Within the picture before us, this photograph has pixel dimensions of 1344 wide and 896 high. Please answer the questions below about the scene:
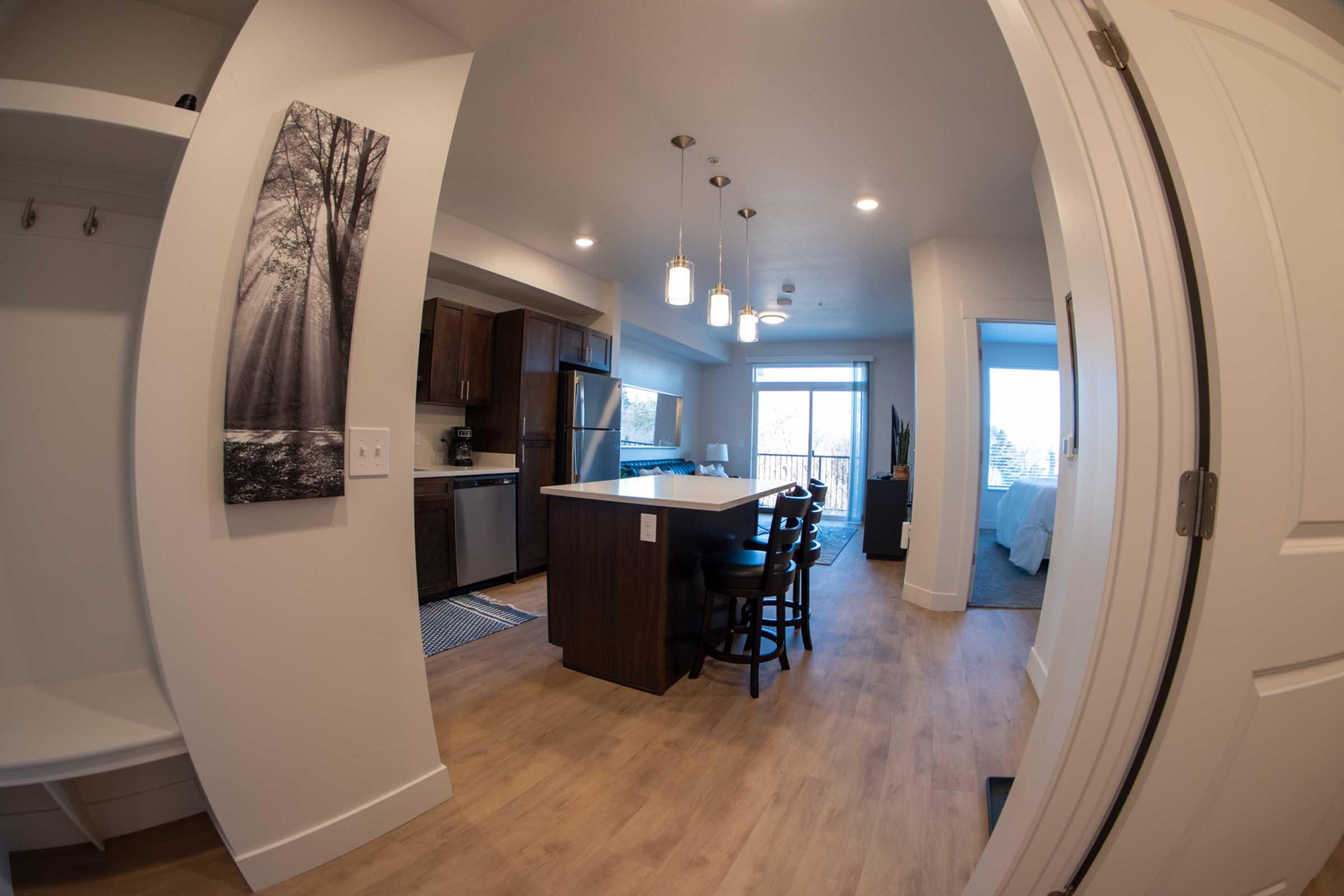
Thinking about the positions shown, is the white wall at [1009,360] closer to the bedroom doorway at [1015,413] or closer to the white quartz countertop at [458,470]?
the bedroom doorway at [1015,413]

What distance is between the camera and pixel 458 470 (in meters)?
3.64

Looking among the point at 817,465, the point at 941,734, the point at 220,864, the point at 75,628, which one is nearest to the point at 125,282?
the point at 75,628

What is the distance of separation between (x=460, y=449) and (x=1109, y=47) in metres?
4.16

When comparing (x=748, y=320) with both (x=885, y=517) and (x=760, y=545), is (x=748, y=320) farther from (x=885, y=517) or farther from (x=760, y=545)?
(x=885, y=517)

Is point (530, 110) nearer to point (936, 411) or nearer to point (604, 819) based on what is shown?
point (604, 819)

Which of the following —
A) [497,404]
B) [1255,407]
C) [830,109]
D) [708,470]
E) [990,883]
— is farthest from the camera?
[708,470]

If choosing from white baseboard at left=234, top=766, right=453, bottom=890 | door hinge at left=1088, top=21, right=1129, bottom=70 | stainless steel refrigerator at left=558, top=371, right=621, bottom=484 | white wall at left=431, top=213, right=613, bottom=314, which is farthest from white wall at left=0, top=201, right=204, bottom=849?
stainless steel refrigerator at left=558, top=371, right=621, bottom=484

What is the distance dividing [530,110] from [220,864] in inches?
113

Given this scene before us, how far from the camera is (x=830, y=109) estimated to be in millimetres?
2256

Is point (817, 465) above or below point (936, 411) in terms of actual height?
below

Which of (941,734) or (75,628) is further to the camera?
(941,734)

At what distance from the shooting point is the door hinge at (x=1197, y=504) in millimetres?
768

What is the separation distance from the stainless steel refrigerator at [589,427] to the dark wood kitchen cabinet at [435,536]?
1102 mm

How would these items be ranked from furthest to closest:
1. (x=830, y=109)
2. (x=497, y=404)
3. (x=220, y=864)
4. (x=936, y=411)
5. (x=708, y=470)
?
(x=708, y=470)
(x=497, y=404)
(x=936, y=411)
(x=830, y=109)
(x=220, y=864)
